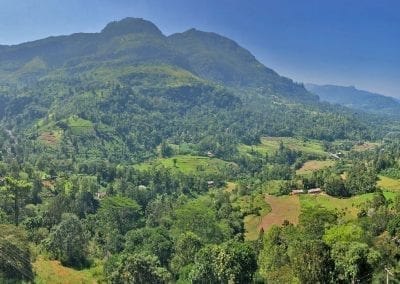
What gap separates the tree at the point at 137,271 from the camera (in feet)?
205

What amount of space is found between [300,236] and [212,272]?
15957 mm

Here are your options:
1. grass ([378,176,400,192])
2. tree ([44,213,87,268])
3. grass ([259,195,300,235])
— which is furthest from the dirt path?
tree ([44,213,87,268])

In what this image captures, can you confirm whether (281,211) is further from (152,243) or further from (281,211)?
(152,243)

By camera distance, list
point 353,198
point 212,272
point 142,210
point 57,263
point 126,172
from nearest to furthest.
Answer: point 212,272
point 57,263
point 353,198
point 142,210
point 126,172

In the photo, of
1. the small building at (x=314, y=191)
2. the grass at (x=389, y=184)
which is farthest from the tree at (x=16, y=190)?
the grass at (x=389, y=184)

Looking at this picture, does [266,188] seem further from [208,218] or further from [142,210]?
[208,218]

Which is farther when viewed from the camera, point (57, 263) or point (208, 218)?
point (208, 218)

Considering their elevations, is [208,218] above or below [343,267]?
below

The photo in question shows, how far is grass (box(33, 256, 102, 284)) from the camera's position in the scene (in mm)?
57406

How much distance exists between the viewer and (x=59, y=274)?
6272 centimetres

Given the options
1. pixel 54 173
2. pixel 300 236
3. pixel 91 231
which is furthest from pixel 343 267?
pixel 54 173

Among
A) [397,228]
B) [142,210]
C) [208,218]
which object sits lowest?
[142,210]

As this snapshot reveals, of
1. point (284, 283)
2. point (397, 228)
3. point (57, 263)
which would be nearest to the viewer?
point (284, 283)

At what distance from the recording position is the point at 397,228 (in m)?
74.4
